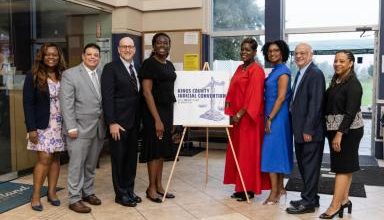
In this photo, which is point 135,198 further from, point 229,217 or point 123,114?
point 229,217

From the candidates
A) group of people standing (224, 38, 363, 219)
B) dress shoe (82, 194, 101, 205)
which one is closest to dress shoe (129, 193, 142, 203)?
dress shoe (82, 194, 101, 205)

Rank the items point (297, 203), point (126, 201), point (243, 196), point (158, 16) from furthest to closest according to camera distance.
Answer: point (158, 16) → point (243, 196) → point (126, 201) → point (297, 203)

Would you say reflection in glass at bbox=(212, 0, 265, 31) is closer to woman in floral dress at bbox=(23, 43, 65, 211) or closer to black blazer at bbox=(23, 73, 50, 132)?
woman in floral dress at bbox=(23, 43, 65, 211)

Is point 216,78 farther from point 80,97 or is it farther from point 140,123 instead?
point 80,97

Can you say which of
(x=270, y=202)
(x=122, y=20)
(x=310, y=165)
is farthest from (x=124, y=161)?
(x=122, y=20)

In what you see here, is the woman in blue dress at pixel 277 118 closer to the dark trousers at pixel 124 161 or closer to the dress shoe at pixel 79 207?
the dark trousers at pixel 124 161

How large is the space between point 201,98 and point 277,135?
0.80m

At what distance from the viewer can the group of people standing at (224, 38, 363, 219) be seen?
345cm

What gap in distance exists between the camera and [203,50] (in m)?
7.05

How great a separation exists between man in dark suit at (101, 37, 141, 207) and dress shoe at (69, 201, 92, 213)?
13.0 inches

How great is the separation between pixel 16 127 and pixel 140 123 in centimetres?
189

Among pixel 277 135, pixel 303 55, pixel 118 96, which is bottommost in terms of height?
pixel 277 135

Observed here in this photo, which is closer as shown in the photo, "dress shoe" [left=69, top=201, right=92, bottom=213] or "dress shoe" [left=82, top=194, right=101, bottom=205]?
"dress shoe" [left=69, top=201, right=92, bottom=213]

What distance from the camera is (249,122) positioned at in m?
4.00
